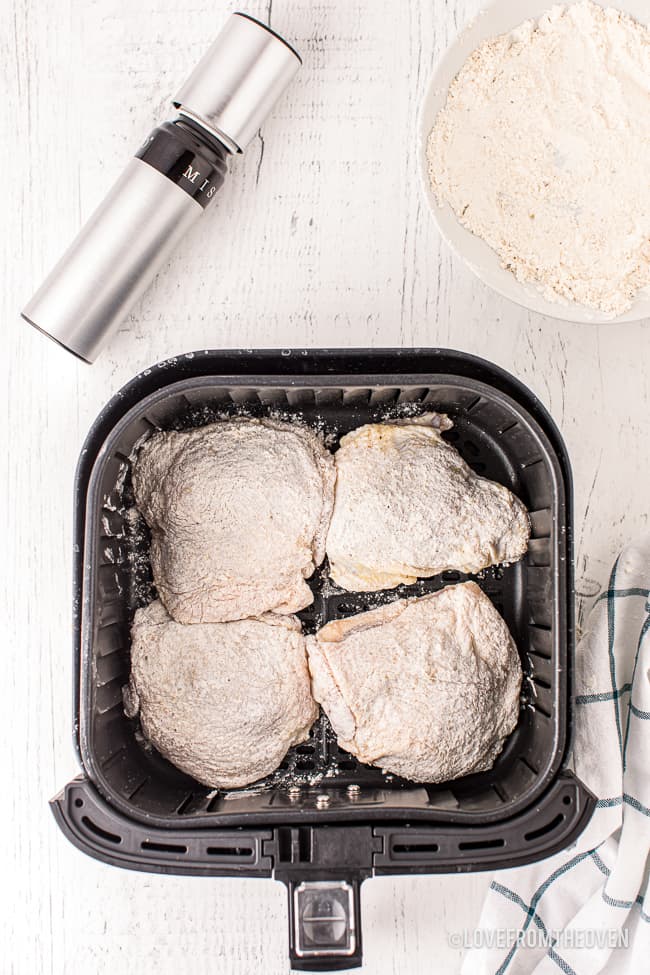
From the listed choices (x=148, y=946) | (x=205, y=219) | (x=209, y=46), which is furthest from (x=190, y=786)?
(x=209, y=46)

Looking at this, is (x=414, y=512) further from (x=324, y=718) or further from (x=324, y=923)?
(x=324, y=923)

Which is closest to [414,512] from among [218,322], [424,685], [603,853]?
[424,685]

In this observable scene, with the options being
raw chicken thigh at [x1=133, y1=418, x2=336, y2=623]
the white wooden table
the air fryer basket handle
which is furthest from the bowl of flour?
the air fryer basket handle

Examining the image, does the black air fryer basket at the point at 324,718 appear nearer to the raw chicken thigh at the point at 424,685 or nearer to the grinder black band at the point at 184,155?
the raw chicken thigh at the point at 424,685

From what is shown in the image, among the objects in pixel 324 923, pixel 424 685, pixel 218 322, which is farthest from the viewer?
pixel 218 322

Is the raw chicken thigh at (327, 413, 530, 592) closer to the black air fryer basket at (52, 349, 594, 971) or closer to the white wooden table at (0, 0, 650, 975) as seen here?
the black air fryer basket at (52, 349, 594, 971)
